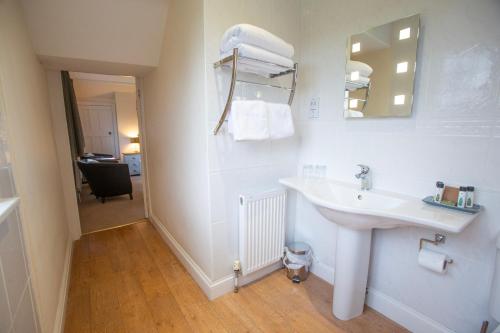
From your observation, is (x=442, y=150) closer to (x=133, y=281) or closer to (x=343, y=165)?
(x=343, y=165)

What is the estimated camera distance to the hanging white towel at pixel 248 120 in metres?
Answer: 1.42

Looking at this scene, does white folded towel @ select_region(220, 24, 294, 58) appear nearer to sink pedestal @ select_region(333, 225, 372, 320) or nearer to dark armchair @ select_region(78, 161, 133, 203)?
sink pedestal @ select_region(333, 225, 372, 320)

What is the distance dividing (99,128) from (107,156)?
3.67 ft

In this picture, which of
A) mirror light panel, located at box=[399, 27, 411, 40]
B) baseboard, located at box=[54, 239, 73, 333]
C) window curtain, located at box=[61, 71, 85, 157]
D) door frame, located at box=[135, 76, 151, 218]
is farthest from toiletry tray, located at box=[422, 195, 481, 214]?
window curtain, located at box=[61, 71, 85, 157]

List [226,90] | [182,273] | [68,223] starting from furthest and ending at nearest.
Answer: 1. [68,223]
2. [182,273]
3. [226,90]

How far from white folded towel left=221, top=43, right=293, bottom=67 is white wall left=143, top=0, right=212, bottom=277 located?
30 centimetres

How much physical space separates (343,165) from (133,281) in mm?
1869

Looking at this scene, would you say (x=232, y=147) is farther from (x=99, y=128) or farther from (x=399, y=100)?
(x=99, y=128)

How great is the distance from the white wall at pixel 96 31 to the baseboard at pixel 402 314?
2.59m

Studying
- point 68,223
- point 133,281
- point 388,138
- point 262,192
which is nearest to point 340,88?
point 388,138

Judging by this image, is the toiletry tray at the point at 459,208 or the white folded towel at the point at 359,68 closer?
the toiletry tray at the point at 459,208

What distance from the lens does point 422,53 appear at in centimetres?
126

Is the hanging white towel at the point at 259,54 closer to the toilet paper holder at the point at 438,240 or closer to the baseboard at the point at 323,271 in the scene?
the toilet paper holder at the point at 438,240

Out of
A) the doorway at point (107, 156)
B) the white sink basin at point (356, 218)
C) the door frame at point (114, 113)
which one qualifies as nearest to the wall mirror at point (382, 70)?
the white sink basin at point (356, 218)
